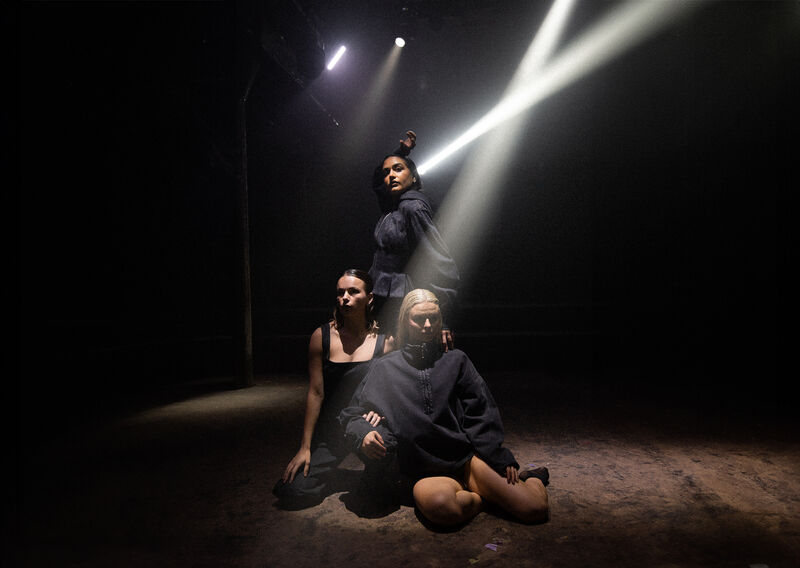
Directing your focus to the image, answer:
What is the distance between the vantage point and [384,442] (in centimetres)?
225

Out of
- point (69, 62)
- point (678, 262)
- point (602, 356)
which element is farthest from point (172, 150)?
point (678, 262)

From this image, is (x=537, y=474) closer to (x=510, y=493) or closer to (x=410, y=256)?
(x=510, y=493)

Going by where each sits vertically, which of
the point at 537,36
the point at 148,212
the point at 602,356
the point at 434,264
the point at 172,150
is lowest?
the point at 602,356

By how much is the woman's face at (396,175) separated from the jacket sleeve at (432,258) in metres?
0.20

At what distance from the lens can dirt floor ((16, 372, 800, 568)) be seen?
206cm

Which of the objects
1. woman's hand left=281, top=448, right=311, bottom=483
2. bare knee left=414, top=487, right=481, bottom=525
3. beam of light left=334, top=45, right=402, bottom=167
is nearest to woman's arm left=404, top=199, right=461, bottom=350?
bare knee left=414, top=487, right=481, bottom=525

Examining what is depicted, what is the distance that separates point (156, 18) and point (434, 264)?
5.28m

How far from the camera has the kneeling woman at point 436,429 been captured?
7.49 feet

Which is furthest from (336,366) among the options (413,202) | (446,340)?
(413,202)

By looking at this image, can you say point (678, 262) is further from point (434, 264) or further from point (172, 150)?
point (172, 150)

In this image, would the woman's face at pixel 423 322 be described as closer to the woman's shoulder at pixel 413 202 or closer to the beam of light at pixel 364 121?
the woman's shoulder at pixel 413 202

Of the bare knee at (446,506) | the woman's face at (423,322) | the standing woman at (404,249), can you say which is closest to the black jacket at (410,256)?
the standing woman at (404,249)

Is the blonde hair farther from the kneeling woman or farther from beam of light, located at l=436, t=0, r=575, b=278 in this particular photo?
beam of light, located at l=436, t=0, r=575, b=278

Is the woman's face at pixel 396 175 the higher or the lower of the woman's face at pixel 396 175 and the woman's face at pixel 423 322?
the higher
